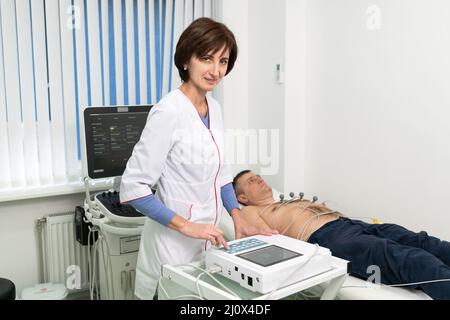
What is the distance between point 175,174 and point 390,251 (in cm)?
90

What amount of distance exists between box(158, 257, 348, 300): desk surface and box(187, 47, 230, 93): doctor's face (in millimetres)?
559

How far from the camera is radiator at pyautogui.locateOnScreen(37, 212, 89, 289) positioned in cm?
245

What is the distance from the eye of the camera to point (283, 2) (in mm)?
2572

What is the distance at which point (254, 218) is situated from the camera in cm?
221

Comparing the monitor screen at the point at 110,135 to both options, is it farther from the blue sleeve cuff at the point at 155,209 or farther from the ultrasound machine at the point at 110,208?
the blue sleeve cuff at the point at 155,209

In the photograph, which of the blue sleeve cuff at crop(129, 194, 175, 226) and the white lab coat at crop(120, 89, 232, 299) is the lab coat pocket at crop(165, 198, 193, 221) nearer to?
the white lab coat at crop(120, 89, 232, 299)

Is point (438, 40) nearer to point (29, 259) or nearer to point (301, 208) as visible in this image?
point (301, 208)

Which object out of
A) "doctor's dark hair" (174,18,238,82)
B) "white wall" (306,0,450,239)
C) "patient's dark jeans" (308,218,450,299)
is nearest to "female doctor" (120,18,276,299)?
"doctor's dark hair" (174,18,238,82)

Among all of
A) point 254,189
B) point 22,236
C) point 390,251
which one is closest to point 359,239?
point 390,251

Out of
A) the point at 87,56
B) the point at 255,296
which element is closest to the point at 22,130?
the point at 87,56

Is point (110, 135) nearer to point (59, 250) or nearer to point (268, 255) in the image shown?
point (59, 250)

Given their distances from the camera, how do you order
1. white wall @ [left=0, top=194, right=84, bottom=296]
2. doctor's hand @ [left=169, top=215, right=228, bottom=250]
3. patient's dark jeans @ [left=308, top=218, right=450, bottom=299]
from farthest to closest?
white wall @ [left=0, top=194, right=84, bottom=296]
patient's dark jeans @ [left=308, top=218, right=450, bottom=299]
doctor's hand @ [left=169, top=215, right=228, bottom=250]

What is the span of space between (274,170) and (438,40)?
45.9 inches
